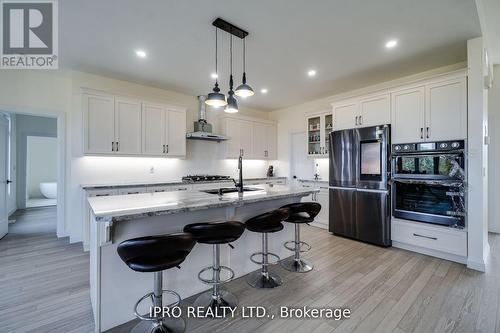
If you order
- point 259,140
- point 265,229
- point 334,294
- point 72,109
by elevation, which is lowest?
point 334,294

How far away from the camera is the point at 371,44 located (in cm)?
295

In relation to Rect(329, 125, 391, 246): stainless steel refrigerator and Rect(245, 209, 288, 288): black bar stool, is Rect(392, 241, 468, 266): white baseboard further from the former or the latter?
Rect(245, 209, 288, 288): black bar stool

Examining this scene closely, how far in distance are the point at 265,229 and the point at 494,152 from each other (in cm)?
483

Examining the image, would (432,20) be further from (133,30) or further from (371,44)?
(133,30)

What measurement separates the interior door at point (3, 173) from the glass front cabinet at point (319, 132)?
578 cm

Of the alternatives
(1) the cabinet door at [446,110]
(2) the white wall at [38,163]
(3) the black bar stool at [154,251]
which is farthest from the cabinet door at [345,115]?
(2) the white wall at [38,163]

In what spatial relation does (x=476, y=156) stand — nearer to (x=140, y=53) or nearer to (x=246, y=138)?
(x=246, y=138)

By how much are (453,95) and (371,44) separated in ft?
4.18

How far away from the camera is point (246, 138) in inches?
221

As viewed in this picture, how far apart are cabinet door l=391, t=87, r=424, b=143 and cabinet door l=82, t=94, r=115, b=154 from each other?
4554mm

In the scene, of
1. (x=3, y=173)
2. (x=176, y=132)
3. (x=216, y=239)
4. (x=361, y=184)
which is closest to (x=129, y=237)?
(x=216, y=239)

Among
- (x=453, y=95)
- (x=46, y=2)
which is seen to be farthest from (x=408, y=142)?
(x=46, y=2)

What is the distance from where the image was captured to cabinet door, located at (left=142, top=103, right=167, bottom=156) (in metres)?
4.22

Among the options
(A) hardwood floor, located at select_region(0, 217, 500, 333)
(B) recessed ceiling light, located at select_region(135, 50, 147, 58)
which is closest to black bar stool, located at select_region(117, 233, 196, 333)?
(A) hardwood floor, located at select_region(0, 217, 500, 333)
